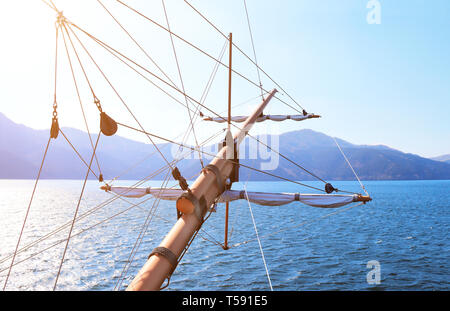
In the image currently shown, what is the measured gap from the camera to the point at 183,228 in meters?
6.53

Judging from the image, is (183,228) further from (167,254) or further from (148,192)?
(148,192)

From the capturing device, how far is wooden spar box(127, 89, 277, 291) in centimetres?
540

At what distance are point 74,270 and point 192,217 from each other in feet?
69.1

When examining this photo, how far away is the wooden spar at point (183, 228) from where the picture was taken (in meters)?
5.40

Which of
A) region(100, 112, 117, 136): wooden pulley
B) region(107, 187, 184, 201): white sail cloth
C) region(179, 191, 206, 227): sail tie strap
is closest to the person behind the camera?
region(100, 112, 117, 136): wooden pulley

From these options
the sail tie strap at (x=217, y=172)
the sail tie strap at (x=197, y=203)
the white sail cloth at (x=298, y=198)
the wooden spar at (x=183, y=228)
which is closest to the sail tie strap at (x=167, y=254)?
the wooden spar at (x=183, y=228)

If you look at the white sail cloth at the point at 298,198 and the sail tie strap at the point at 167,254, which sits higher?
the white sail cloth at the point at 298,198

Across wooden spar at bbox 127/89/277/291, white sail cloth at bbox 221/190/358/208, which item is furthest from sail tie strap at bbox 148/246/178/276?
white sail cloth at bbox 221/190/358/208

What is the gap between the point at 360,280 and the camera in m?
19.1

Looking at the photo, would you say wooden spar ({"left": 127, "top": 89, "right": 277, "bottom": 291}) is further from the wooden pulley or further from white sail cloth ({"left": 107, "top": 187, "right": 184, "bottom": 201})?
white sail cloth ({"left": 107, "top": 187, "right": 184, "bottom": 201})
